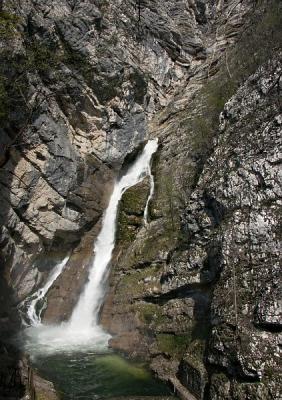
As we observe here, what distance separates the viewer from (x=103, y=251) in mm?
27000

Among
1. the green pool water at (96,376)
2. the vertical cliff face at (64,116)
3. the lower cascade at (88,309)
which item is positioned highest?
the vertical cliff face at (64,116)

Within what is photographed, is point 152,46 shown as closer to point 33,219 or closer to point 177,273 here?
point 33,219

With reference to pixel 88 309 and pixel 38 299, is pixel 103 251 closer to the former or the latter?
pixel 88 309

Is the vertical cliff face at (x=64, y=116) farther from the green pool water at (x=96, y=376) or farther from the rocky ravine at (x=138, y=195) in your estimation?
the green pool water at (x=96, y=376)

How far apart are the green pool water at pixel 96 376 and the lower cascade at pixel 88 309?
50.4 inches

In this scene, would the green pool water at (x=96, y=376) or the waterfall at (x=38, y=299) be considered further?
the waterfall at (x=38, y=299)

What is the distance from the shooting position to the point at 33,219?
82.7ft

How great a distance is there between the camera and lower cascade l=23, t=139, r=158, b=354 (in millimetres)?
20938

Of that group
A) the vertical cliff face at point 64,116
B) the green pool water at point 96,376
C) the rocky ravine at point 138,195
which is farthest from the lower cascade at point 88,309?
the green pool water at point 96,376

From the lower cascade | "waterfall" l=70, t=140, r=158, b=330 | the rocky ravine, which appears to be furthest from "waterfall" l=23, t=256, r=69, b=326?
"waterfall" l=70, t=140, r=158, b=330

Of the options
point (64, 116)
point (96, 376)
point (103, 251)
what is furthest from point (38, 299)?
point (64, 116)

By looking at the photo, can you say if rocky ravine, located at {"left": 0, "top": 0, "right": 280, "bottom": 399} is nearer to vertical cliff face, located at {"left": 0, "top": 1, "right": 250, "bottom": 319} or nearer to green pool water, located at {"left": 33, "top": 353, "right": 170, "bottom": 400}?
vertical cliff face, located at {"left": 0, "top": 1, "right": 250, "bottom": 319}

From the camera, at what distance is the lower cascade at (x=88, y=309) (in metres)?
20.9

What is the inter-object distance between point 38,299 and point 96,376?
8.96m
